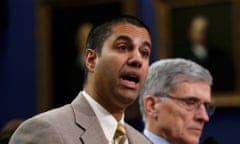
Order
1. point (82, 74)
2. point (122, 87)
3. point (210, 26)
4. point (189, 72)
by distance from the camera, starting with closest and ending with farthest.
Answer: point (122, 87)
point (189, 72)
point (210, 26)
point (82, 74)

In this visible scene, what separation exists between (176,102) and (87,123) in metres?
1.17

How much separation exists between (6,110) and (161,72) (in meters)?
2.19

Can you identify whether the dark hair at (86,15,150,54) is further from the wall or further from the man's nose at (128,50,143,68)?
the wall

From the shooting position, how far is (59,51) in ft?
15.9

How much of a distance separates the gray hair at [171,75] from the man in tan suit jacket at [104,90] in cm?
103

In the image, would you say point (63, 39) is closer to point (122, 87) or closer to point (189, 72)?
point (189, 72)

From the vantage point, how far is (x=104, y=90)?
2.13 metres

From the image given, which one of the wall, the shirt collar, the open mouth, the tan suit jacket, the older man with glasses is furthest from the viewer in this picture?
the wall

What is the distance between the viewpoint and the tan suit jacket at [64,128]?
77.4 inches

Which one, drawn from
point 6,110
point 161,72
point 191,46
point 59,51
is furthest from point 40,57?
point 161,72

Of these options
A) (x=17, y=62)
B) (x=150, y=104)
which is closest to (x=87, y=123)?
(x=150, y=104)

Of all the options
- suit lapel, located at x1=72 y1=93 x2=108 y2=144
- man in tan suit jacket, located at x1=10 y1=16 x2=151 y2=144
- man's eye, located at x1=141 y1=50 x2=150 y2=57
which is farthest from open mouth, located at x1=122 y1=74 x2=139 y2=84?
suit lapel, located at x1=72 y1=93 x2=108 y2=144

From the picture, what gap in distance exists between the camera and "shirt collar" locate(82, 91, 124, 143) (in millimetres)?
2191

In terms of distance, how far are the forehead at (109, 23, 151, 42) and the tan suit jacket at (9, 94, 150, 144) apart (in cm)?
32
